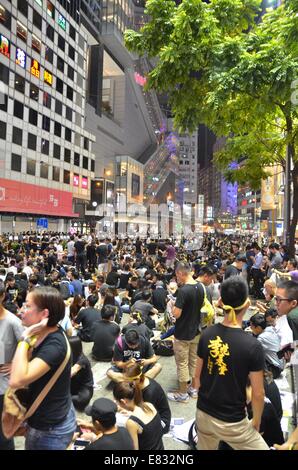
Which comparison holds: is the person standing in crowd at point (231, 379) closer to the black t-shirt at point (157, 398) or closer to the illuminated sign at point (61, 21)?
the black t-shirt at point (157, 398)

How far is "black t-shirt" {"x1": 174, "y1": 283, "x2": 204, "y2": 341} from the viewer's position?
18.4ft

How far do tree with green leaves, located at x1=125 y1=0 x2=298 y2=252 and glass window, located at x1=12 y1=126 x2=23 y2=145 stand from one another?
31.6 metres

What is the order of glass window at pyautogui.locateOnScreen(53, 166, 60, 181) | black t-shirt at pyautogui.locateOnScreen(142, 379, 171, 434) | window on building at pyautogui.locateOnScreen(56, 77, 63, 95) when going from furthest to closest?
window on building at pyautogui.locateOnScreen(56, 77, 63, 95)
glass window at pyautogui.locateOnScreen(53, 166, 60, 181)
black t-shirt at pyautogui.locateOnScreen(142, 379, 171, 434)

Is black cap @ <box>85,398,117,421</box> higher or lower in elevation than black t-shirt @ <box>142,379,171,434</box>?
higher

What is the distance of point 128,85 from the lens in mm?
79062

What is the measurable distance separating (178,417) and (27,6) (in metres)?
46.1

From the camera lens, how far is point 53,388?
2.62 meters

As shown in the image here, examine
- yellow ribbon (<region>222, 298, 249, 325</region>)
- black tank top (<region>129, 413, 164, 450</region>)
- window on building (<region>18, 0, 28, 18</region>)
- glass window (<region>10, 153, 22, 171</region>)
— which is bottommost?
black tank top (<region>129, 413, 164, 450</region>)

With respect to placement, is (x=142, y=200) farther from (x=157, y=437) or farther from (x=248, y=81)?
(x=157, y=437)

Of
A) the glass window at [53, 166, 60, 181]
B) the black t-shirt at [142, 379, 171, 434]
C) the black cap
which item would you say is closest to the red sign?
the glass window at [53, 166, 60, 181]

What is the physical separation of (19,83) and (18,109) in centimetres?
274

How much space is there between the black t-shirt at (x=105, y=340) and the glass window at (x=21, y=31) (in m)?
40.2

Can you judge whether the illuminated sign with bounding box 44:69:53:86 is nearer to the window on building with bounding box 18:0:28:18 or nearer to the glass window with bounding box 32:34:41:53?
the glass window with bounding box 32:34:41:53

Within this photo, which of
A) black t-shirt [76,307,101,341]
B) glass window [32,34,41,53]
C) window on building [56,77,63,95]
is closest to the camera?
black t-shirt [76,307,101,341]
